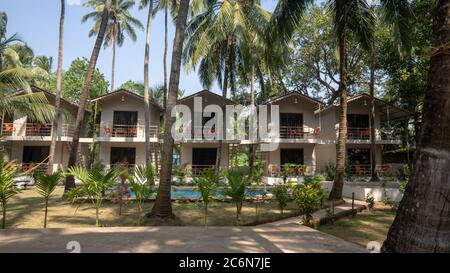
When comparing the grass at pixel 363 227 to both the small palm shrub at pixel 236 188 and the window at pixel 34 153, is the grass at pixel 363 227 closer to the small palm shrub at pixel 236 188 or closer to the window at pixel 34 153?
the small palm shrub at pixel 236 188

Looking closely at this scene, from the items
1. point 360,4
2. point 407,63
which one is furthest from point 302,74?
point 360,4

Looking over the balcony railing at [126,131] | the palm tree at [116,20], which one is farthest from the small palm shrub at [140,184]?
the palm tree at [116,20]

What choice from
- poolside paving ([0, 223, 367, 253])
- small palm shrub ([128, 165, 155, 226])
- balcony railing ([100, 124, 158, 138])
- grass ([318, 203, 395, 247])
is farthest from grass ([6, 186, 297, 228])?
balcony railing ([100, 124, 158, 138])

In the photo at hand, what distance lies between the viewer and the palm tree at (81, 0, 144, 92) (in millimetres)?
27719

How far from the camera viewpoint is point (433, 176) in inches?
148

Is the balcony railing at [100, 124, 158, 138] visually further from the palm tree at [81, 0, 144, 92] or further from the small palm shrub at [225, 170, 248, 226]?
the small palm shrub at [225, 170, 248, 226]

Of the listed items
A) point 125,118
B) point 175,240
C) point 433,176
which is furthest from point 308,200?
point 125,118

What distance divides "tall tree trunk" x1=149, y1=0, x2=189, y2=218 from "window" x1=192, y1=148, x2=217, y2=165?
45.9ft

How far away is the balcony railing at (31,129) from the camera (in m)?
21.7

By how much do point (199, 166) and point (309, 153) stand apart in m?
7.40

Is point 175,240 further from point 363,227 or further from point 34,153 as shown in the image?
point 34,153

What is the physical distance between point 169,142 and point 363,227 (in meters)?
5.27

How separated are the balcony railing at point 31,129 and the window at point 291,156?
14.0 metres

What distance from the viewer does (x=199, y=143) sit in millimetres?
22141
